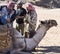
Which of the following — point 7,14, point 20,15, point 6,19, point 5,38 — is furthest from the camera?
point 20,15

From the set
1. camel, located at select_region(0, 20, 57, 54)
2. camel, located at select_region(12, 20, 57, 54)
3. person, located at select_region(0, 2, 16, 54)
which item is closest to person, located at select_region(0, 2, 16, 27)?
person, located at select_region(0, 2, 16, 54)

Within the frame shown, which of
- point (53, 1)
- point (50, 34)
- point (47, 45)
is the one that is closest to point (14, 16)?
point (47, 45)

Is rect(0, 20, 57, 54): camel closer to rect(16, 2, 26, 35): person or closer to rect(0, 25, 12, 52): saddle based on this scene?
rect(0, 25, 12, 52): saddle

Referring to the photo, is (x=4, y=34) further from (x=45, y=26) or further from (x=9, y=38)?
(x=45, y=26)

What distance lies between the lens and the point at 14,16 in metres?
11.7

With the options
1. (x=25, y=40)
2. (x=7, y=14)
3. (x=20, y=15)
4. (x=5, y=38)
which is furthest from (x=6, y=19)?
(x=20, y=15)

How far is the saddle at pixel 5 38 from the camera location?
1102 centimetres

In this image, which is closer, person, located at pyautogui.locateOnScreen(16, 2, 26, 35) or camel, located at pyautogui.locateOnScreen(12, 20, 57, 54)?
camel, located at pyautogui.locateOnScreen(12, 20, 57, 54)

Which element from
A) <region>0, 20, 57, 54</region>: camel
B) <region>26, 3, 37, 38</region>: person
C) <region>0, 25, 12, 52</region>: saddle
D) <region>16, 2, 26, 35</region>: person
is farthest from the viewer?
<region>16, 2, 26, 35</region>: person

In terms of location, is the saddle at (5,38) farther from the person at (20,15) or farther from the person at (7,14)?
the person at (20,15)

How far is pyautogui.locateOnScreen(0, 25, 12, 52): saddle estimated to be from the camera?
Result: 11023 mm

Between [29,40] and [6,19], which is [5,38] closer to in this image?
[6,19]

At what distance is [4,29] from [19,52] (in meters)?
0.93

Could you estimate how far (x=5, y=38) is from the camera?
36.5 ft
